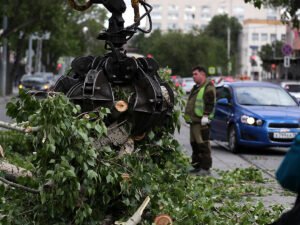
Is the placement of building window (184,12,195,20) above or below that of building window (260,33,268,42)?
above

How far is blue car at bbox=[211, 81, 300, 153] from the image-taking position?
55.6ft

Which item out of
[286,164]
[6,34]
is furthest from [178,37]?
[286,164]

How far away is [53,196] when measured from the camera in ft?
20.1

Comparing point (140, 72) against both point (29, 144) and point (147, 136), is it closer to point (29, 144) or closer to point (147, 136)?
point (147, 136)

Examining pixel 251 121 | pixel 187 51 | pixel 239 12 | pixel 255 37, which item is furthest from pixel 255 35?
pixel 251 121

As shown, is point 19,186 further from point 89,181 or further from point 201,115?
point 201,115

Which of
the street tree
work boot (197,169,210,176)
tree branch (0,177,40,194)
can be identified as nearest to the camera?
tree branch (0,177,40,194)

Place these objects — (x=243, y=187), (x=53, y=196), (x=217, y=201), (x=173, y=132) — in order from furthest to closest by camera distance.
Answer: (x=243, y=187)
(x=217, y=201)
(x=173, y=132)
(x=53, y=196)

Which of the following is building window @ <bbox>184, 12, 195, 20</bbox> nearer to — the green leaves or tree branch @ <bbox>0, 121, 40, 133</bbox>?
the green leaves

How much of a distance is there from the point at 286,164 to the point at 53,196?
9.90ft

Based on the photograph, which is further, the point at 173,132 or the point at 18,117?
the point at 173,132

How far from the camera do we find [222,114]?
1836 centimetres

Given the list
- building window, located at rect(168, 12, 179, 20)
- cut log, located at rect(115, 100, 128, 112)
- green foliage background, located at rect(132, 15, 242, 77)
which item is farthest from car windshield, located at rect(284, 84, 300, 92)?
building window, located at rect(168, 12, 179, 20)

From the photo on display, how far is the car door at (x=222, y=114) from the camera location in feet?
59.3
